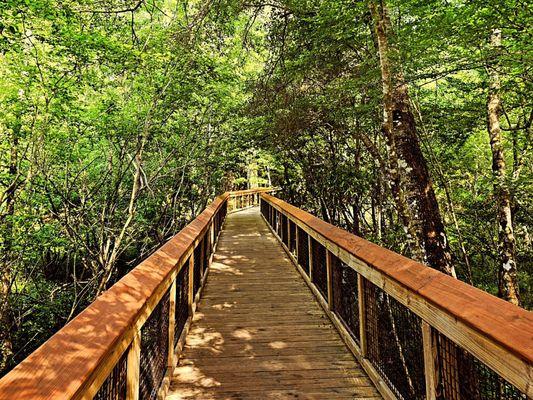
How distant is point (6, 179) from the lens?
679 cm

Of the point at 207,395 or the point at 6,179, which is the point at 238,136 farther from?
the point at 207,395

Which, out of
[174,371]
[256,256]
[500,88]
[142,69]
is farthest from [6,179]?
[500,88]

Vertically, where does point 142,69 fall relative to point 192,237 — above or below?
above

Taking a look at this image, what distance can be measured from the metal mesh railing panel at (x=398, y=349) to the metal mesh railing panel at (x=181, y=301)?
171 cm

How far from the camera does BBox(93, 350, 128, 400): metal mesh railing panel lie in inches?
51.4

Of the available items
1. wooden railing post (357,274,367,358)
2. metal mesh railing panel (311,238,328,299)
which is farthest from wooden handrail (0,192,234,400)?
metal mesh railing panel (311,238,328,299)

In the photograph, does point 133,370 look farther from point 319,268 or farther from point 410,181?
point 410,181

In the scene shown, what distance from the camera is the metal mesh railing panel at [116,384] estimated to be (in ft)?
4.29

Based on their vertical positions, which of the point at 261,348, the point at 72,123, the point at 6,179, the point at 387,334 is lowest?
the point at 261,348

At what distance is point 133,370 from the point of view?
64.0 inches

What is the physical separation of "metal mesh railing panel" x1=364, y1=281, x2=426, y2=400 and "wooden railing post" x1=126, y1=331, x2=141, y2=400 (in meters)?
1.61

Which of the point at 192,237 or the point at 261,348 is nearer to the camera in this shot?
the point at 261,348

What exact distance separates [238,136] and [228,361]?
30.7 feet

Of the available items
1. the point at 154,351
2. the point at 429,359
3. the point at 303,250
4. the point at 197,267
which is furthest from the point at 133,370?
the point at 303,250
